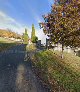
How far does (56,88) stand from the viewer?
42.2 ft

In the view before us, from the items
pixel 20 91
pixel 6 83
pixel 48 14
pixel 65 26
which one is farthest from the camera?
pixel 48 14

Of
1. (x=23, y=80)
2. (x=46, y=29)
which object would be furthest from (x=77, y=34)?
(x=23, y=80)

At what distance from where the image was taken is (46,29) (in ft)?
89.9

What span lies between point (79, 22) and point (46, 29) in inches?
162

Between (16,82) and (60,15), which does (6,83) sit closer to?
(16,82)

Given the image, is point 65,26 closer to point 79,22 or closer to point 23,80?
point 79,22

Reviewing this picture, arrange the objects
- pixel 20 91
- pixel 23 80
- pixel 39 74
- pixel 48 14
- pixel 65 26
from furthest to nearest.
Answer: pixel 48 14
pixel 65 26
pixel 39 74
pixel 23 80
pixel 20 91

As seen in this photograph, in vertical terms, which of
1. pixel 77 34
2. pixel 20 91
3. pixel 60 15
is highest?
pixel 60 15

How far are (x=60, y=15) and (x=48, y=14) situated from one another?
1810mm

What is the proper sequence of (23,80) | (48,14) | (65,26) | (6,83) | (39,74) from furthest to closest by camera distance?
1. (48,14)
2. (65,26)
3. (39,74)
4. (23,80)
5. (6,83)

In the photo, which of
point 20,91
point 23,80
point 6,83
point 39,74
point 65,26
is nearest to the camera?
point 20,91

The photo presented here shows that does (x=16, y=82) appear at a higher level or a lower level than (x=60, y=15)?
lower

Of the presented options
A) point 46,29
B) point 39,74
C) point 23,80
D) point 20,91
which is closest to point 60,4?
point 46,29

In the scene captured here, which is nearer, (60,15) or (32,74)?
(32,74)
